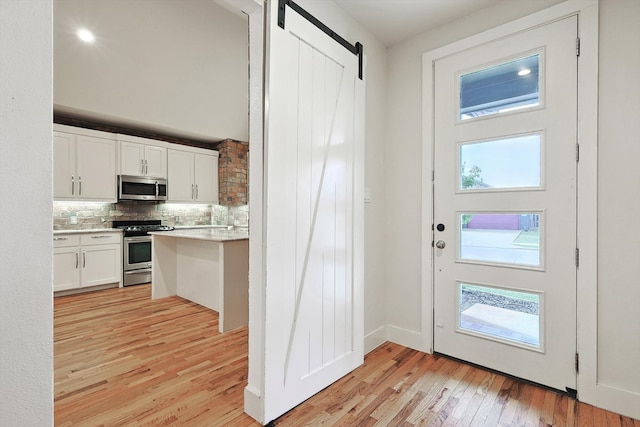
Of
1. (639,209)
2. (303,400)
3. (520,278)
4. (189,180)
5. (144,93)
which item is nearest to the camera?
(639,209)

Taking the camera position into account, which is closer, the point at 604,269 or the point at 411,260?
the point at 604,269

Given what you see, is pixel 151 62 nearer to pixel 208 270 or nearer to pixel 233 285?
pixel 208 270

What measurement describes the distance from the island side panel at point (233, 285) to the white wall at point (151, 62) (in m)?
2.74

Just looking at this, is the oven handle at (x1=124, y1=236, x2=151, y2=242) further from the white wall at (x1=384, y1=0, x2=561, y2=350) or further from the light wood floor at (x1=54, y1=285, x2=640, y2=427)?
the white wall at (x1=384, y1=0, x2=561, y2=350)

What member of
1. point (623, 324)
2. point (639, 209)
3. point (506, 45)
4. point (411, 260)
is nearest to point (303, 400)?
point (411, 260)

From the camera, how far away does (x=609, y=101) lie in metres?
1.80

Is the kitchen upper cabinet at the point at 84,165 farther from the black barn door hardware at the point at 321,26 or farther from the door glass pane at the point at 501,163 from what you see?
the door glass pane at the point at 501,163

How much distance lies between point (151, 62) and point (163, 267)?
9.07 ft

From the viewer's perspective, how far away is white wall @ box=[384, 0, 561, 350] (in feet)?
8.44

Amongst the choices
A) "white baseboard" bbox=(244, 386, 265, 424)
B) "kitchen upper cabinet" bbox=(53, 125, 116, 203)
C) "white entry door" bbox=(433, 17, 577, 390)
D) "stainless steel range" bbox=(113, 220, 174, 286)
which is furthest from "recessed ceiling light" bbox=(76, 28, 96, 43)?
"white baseboard" bbox=(244, 386, 265, 424)

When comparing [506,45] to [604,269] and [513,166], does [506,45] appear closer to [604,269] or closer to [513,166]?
[513,166]

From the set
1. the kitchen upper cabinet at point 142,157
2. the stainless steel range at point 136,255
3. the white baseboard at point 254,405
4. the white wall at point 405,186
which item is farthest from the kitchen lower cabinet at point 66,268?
the white wall at point 405,186

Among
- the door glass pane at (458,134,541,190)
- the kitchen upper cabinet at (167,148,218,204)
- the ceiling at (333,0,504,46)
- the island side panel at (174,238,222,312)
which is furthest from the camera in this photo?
the kitchen upper cabinet at (167,148,218,204)

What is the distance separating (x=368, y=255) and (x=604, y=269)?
4.89ft
